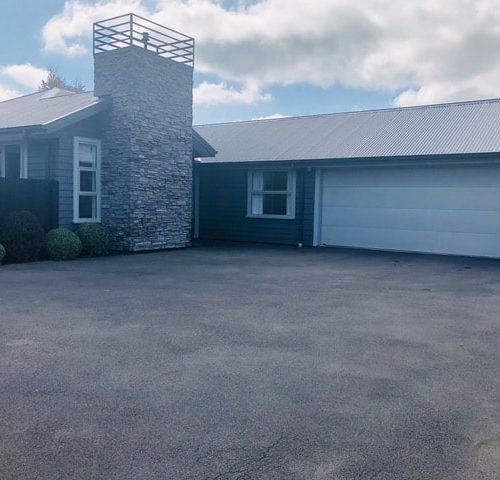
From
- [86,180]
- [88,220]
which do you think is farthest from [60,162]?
[88,220]

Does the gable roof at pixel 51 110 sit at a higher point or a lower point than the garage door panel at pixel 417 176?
higher

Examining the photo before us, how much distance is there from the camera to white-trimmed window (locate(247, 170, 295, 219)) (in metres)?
19.1

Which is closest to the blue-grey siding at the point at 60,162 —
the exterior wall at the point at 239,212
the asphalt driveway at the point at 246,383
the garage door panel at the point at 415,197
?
the asphalt driveway at the point at 246,383

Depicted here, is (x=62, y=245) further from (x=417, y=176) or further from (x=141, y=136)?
(x=417, y=176)

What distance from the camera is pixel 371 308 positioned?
27.5ft

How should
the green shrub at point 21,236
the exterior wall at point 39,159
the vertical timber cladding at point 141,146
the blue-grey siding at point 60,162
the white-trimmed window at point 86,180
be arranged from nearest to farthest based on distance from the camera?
1. the green shrub at point 21,236
2. the blue-grey siding at point 60,162
3. the exterior wall at point 39,159
4. the white-trimmed window at point 86,180
5. the vertical timber cladding at point 141,146

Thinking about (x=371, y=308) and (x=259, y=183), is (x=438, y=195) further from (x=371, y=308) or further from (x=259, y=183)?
(x=371, y=308)

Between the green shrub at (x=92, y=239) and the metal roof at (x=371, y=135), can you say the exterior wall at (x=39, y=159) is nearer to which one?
the green shrub at (x=92, y=239)

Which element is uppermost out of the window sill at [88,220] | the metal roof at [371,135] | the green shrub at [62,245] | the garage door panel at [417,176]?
the metal roof at [371,135]

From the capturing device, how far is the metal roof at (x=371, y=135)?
16.4 metres

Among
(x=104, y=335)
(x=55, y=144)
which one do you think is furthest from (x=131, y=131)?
(x=104, y=335)

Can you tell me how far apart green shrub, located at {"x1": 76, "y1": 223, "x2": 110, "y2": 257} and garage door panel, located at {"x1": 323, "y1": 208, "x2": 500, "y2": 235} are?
23.6 ft

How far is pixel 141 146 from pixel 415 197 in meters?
7.90

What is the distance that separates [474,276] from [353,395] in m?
8.35
